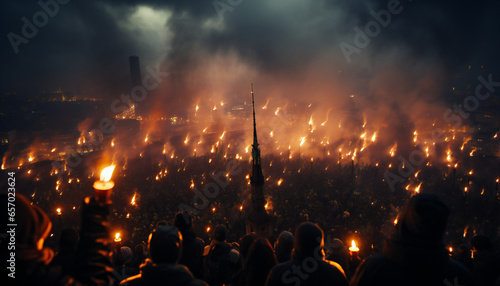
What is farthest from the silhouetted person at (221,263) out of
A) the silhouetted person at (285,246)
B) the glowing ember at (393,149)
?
the glowing ember at (393,149)

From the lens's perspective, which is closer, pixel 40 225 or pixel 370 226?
pixel 40 225

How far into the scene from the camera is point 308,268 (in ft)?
7.86

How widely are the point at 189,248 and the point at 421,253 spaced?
3.34m

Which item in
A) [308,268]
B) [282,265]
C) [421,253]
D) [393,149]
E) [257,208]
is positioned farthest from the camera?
[393,149]

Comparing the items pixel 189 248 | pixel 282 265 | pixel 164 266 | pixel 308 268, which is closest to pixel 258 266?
pixel 282 265

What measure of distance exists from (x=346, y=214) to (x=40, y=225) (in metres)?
12.8

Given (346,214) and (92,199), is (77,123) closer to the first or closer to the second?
(346,214)

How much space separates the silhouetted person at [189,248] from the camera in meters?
4.05

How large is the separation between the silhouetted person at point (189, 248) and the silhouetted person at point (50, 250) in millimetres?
2248

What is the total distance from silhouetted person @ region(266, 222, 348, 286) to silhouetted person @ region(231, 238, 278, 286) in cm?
64

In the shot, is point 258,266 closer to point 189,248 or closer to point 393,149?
point 189,248

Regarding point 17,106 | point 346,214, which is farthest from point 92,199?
point 17,106

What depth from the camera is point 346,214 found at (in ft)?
40.6

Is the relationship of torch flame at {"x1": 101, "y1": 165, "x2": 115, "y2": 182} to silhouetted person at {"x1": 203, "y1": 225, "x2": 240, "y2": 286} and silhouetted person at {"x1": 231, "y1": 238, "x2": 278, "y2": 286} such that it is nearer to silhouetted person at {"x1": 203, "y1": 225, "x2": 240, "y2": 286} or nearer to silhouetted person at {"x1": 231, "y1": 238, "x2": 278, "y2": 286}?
silhouetted person at {"x1": 231, "y1": 238, "x2": 278, "y2": 286}
